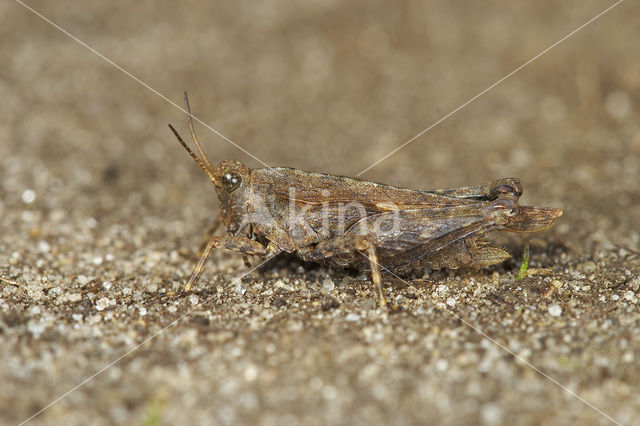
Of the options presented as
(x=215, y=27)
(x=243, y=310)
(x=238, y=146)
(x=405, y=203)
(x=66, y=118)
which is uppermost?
(x=215, y=27)

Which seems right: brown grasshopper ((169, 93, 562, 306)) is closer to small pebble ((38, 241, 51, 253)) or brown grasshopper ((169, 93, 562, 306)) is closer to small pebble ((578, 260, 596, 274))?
small pebble ((578, 260, 596, 274))

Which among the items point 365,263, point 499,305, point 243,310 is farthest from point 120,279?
point 499,305

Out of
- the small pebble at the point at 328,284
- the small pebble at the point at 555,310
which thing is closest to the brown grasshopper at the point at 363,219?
the small pebble at the point at 328,284

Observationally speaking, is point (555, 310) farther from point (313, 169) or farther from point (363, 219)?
point (313, 169)

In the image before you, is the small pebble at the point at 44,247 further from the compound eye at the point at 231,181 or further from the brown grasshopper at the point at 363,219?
the compound eye at the point at 231,181

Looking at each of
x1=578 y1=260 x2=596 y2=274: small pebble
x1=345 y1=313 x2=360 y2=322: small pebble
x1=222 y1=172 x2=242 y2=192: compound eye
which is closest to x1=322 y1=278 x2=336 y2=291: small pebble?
x1=345 y1=313 x2=360 y2=322: small pebble

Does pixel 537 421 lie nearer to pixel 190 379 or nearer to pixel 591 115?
pixel 190 379
